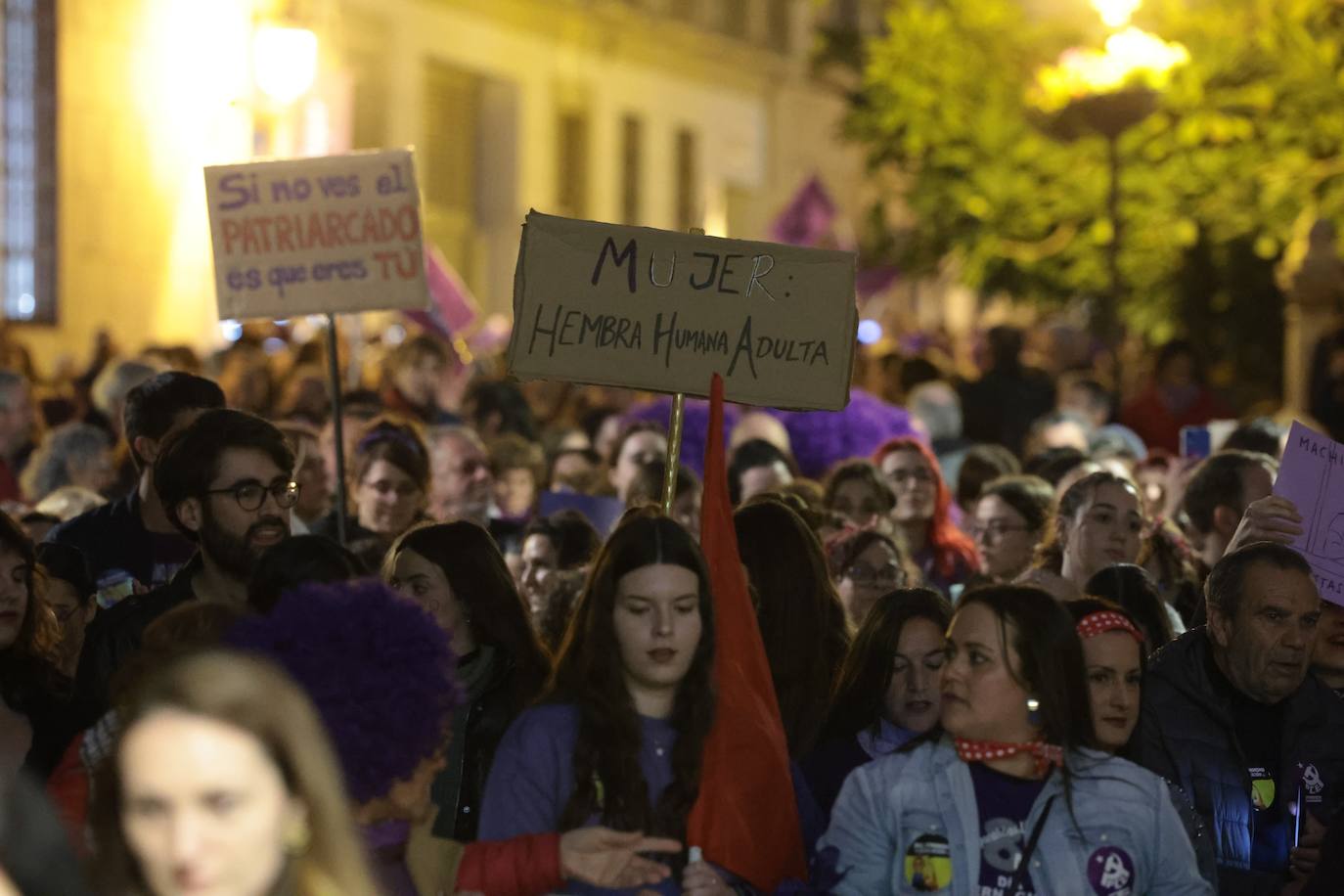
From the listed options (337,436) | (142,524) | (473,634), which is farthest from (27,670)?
(337,436)

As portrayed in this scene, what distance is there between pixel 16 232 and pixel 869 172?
27.6 feet

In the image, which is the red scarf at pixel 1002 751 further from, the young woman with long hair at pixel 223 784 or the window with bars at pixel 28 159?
the window with bars at pixel 28 159

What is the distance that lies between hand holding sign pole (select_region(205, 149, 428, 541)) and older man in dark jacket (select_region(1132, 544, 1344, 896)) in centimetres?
361

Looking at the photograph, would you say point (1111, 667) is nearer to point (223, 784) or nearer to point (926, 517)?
point (223, 784)

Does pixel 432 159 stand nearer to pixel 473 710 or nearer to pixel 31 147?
pixel 31 147

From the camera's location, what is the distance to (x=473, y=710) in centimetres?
586

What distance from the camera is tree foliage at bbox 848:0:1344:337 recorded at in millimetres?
21656

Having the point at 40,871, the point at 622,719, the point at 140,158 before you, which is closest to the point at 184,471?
the point at 622,719

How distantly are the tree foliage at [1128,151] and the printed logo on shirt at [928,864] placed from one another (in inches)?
655

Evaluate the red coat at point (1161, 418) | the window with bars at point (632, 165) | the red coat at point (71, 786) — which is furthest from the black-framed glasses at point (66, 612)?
the window with bars at point (632, 165)

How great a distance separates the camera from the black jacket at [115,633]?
5531 millimetres

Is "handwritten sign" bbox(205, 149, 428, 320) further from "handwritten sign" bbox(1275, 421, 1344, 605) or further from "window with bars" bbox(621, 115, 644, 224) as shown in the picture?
"window with bars" bbox(621, 115, 644, 224)

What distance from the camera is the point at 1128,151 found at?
2308 cm

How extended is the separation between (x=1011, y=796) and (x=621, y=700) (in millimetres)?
787
